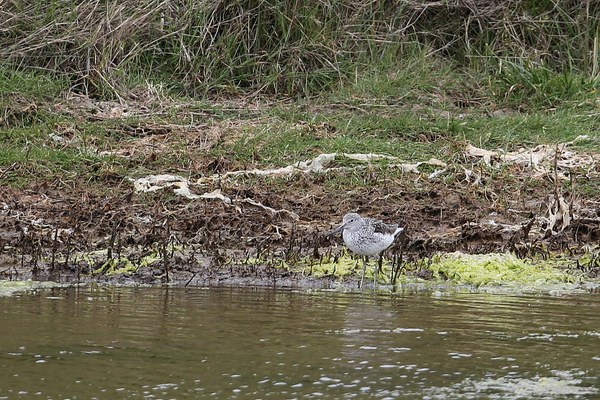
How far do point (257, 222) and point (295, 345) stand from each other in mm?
3578

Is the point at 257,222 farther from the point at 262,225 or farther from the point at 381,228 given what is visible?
the point at 381,228

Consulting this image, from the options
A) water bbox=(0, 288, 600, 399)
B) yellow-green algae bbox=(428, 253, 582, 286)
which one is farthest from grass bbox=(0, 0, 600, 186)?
water bbox=(0, 288, 600, 399)

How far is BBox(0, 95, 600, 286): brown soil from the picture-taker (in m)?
7.54

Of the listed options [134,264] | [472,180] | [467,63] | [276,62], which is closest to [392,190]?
[472,180]

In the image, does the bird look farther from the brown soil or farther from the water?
the water

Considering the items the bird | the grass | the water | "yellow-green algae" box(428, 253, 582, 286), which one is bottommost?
the water

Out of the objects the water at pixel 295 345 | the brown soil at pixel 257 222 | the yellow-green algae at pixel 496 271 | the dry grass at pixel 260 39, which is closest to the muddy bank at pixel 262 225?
the brown soil at pixel 257 222

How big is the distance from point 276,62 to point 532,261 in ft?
19.7

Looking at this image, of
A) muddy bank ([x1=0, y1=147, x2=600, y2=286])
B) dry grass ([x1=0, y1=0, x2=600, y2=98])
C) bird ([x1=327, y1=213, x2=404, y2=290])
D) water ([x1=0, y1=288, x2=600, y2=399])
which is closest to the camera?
water ([x1=0, y1=288, x2=600, y2=399])

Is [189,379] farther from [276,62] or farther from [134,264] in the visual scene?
[276,62]

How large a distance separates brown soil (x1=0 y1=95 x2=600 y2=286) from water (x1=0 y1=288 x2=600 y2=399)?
80cm

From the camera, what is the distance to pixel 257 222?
8602 mm

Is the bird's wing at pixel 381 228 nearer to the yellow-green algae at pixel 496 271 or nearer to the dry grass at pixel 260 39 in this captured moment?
the yellow-green algae at pixel 496 271

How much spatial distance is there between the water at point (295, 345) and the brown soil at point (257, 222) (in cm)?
80
